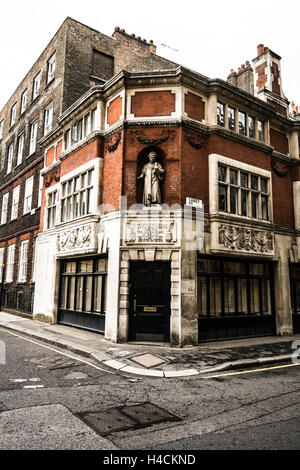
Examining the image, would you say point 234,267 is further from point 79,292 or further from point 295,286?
point 79,292

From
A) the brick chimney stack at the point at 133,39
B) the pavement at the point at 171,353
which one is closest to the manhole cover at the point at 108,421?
the pavement at the point at 171,353

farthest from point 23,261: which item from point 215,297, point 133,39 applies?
point 133,39

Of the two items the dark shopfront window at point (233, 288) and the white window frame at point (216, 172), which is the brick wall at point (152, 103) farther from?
the dark shopfront window at point (233, 288)

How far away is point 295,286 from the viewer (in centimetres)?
1468

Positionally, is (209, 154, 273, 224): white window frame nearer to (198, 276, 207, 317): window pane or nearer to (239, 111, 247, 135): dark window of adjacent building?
(239, 111, 247, 135): dark window of adjacent building

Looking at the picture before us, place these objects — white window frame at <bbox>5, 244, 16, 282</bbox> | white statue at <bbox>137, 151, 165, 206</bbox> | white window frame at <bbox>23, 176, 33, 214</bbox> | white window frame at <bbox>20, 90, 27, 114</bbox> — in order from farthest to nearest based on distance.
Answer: white window frame at <bbox>20, 90, 27, 114</bbox>, white window frame at <bbox>5, 244, 16, 282</bbox>, white window frame at <bbox>23, 176, 33, 214</bbox>, white statue at <bbox>137, 151, 165, 206</bbox>

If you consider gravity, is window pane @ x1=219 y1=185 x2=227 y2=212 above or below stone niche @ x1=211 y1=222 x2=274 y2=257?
above

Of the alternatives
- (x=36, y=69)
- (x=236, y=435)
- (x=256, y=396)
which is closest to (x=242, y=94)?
(x=256, y=396)

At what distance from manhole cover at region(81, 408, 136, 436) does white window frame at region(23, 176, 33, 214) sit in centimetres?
1765

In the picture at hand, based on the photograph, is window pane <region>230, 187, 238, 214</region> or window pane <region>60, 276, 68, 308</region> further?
window pane <region>60, 276, 68, 308</region>

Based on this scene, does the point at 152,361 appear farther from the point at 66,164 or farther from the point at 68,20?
the point at 68,20

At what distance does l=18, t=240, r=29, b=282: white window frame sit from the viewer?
19.6 metres

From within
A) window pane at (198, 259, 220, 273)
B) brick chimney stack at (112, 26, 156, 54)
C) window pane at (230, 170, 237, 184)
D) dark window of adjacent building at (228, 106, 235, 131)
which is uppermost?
A: brick chimney stack at (112, 26, 156, 54)

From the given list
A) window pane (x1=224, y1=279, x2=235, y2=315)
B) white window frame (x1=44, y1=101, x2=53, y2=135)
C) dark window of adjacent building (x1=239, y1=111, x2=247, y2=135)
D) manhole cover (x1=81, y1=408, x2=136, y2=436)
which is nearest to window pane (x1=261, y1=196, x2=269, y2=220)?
dark window of adjacent building (x1=239, y1=111, x2=247, y2=135)
